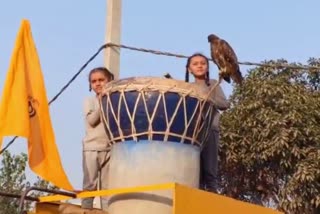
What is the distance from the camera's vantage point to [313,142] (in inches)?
539

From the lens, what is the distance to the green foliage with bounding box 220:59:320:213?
43.2 feet

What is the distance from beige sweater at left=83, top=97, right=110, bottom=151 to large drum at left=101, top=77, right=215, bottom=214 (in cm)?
56

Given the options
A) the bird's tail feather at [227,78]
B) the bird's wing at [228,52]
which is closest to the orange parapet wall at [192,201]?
the bird's tail feather at [227,78]

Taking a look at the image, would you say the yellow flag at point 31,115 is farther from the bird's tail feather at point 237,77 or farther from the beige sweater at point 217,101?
the bird's tail feather at point 237,77

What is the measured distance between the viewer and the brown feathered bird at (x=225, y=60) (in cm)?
500

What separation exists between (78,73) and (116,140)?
4.41 meters

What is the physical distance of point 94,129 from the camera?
5.39 m

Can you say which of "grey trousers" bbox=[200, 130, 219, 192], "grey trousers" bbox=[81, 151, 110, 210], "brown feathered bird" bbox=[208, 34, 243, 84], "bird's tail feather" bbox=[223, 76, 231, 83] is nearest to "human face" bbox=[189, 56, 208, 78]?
"brown feathered bird" bbox=[208, 34, 243, 84]

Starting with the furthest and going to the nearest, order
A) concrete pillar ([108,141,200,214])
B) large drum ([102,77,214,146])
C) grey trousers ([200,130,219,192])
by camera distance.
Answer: grey trousers ([200,130,219,192]) → large drum ([102,77,214,146]) → concrete pillar ([108,141,200,214])

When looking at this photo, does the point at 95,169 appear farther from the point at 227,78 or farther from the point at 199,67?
the point at 227,78

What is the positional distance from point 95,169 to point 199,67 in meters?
1.03

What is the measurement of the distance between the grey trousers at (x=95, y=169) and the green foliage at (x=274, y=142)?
26.8ft

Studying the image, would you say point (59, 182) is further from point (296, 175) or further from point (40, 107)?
point (296, 175)

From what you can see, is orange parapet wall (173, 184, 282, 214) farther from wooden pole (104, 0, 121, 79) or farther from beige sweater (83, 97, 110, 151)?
wooden pole (104, 0, 121, 79)
